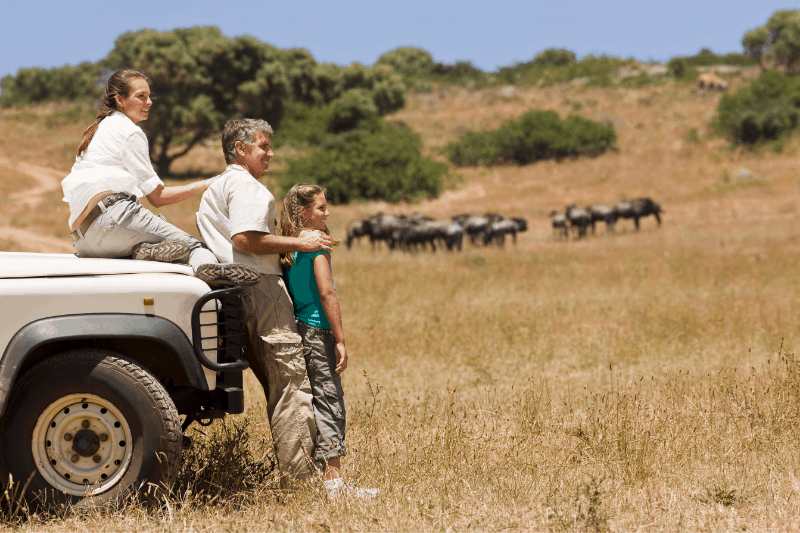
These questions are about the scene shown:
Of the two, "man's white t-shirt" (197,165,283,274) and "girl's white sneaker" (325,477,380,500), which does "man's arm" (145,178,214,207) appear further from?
"girl's white sneaker" (325,477,380,500)

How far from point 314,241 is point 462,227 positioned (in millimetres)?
25957

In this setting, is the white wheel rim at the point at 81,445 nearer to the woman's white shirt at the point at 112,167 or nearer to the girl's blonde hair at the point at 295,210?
the woman's white shirt at the point at 112,167

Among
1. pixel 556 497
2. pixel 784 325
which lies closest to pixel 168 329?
pixel 556 497

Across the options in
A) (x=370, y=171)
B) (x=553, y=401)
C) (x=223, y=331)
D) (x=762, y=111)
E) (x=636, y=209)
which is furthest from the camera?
(x=762, y=111)

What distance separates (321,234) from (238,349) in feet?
2.89

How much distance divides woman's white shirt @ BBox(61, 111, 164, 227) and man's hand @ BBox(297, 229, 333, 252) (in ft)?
3.04

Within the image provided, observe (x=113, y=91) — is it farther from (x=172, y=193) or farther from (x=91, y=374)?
(x=91, y=374)

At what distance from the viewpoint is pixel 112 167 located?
14.4 ft

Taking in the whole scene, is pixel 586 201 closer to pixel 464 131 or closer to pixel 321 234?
pixel 464 131

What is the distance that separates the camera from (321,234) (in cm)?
469

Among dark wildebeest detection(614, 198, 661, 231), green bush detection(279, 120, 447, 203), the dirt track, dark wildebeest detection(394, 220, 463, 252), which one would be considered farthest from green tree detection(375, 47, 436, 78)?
dark wildebeest detection(394, 220, 463, 252)

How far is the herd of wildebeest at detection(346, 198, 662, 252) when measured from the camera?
94.7 feet

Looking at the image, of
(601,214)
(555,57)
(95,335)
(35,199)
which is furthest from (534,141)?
(555,57)

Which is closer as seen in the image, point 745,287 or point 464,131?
point 745,287
